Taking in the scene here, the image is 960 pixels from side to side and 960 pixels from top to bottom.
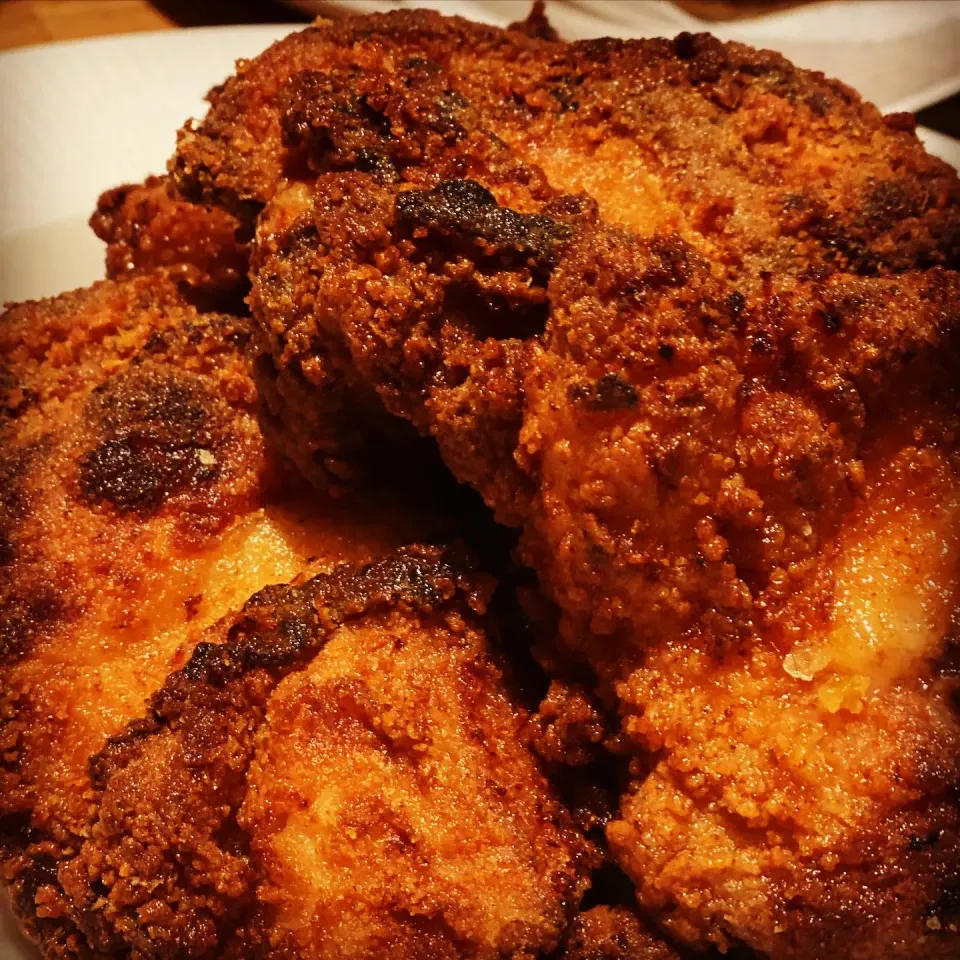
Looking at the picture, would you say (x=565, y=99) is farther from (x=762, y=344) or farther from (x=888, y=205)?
(x=762, y=344)

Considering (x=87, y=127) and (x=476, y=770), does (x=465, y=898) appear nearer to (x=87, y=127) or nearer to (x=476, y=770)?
(x=476, y=770)

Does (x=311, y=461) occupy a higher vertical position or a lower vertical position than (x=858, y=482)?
lower

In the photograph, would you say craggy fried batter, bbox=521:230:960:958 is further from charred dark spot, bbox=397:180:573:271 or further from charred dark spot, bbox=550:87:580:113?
charred dark spot, bbox=550:87:580:113

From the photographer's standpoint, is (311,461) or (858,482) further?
(311,461)

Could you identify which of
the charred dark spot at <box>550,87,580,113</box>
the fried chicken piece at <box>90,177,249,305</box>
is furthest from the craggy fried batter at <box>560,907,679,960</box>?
the fried chicken piece at <box>90,177,249,305</box>

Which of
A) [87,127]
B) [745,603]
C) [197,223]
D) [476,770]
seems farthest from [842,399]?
[87,127]

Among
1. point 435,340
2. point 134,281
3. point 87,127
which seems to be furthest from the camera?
point 87,127

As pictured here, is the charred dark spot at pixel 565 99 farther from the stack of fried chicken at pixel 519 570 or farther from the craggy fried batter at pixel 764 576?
the craggy fried batter at pixel 764 576

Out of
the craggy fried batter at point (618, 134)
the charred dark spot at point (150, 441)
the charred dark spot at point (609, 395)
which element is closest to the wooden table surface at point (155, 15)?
the craggy fried batter at point (618, 134)
